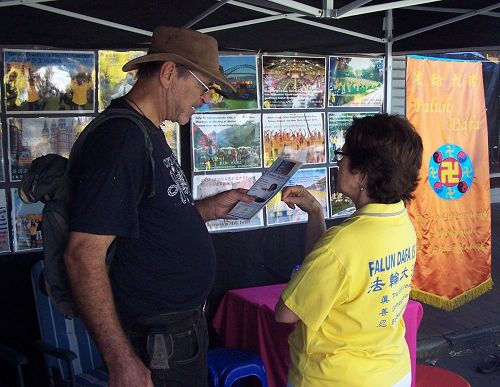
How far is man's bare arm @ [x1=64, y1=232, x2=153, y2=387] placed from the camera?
5.06 feet

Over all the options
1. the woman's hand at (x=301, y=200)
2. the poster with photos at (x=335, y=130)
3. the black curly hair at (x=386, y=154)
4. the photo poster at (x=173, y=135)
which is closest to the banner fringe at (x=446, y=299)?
the poster with photos at (x=335, y=130)

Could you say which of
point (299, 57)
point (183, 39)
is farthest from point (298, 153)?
point (183, 39)

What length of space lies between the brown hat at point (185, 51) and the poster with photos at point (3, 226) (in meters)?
1.71

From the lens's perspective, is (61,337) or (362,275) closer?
(362,275)

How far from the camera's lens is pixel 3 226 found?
3.27 m

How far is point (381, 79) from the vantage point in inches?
170

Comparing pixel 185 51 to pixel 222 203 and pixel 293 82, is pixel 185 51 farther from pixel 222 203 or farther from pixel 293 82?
pixel 293 82

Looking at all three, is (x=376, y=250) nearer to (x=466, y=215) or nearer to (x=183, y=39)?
(x=183, y=39)

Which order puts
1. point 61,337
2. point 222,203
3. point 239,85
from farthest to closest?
point 239,85 < point 61,337 < point 222,203

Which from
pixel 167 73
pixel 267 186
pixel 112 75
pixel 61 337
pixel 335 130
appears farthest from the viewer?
pixel 335 130

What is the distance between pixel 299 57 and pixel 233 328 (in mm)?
1775

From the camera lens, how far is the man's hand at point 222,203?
2.36 metres

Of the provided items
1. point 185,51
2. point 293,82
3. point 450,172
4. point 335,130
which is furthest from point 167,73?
point 450,172

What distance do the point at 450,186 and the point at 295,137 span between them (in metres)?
1.58
